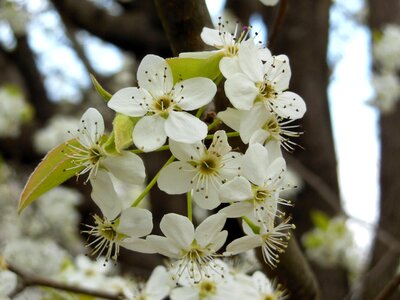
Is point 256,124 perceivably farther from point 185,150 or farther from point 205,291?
point 205,291

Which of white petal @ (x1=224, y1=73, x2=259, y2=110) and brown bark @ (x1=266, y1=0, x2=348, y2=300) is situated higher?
white petal @ (x1=224, y1=73, x2=259, y2=110)

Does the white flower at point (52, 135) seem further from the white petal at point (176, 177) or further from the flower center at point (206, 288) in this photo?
the white petal at point (176, 177)

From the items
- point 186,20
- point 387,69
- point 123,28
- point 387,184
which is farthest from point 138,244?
point 387,69

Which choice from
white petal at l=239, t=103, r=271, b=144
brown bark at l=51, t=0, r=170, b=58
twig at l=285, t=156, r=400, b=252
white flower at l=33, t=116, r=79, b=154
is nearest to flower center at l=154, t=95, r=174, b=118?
white petal at l=239, t=103, r=271, b=144

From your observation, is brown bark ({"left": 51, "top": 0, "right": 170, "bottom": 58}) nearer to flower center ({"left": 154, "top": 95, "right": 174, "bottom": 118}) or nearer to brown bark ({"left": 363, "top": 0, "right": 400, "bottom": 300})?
brown bark ({"left": 363, "top": 0, "right": 400, "bottom": 300})

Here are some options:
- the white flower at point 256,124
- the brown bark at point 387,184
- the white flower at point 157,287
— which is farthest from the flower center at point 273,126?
the brown bark at point 387,184

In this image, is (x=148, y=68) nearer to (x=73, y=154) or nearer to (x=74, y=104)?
(x=73, y=154)
